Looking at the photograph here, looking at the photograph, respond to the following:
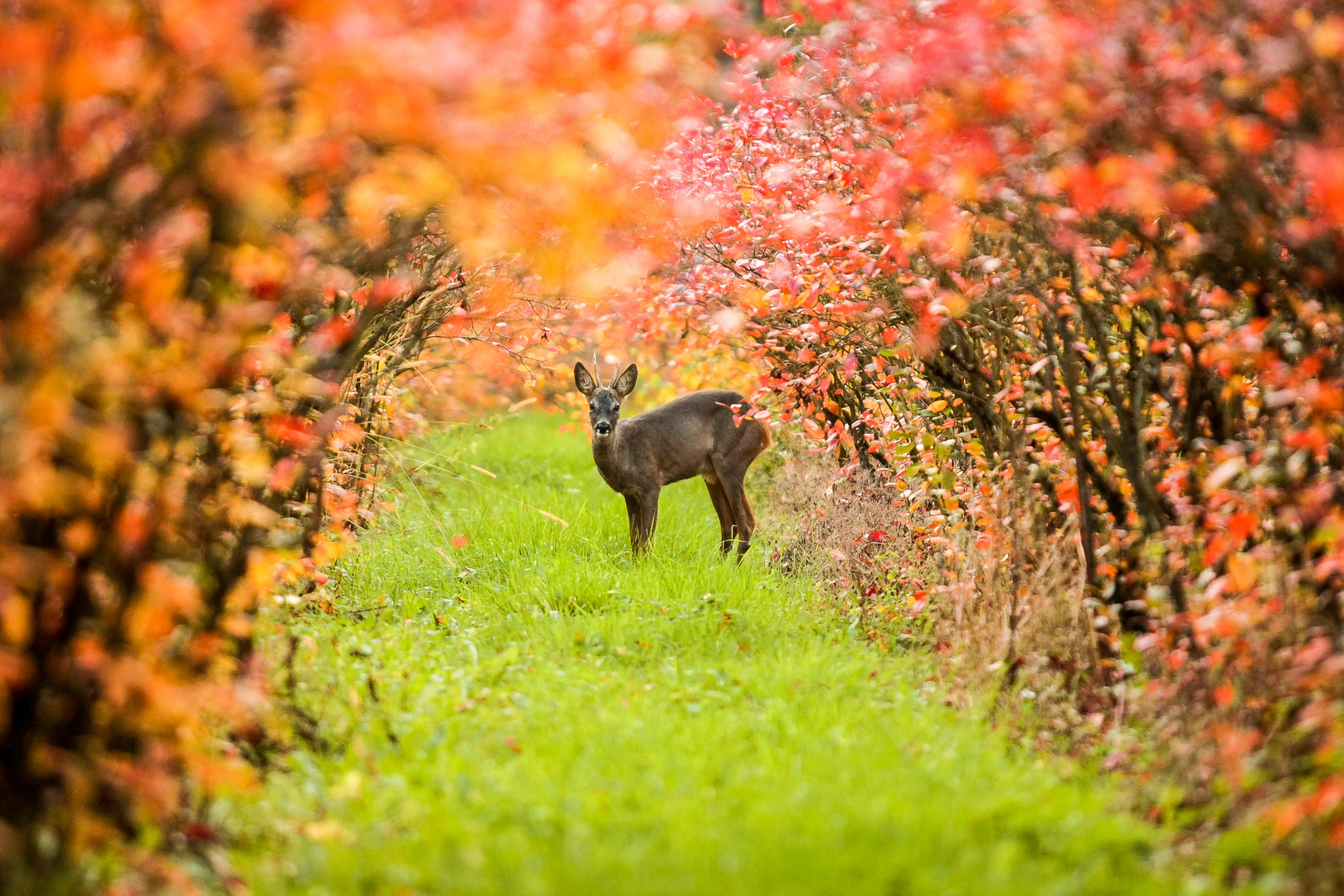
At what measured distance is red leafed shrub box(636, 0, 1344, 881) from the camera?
3600mm

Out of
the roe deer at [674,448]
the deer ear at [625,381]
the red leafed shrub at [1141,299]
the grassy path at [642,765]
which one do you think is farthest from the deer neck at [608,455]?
the red leafed shrub at [1141,299]

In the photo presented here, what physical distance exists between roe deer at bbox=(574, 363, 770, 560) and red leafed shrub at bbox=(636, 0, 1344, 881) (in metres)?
2.98

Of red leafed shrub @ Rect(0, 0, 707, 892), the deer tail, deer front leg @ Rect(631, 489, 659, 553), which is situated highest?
red leafed shrub @ Rect(0, 0, 707, 892)

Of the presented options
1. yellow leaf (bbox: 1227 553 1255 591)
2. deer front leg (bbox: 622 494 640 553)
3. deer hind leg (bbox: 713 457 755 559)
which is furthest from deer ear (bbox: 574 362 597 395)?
yellow leaf (bbox: 1227 553 1255 591)

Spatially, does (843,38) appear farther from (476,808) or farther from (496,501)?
(496,501)

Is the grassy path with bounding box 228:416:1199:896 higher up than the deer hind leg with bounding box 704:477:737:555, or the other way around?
the grassy path with bounding box 228:416:1199:896

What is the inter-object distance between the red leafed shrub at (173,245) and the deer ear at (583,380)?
19.3ft

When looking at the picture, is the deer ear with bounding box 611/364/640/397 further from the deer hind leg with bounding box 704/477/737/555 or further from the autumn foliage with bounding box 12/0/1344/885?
the autumn foliage with bounding box 12/0/1344/885

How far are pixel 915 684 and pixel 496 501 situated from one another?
18.9ft

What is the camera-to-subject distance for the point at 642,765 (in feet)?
15.6

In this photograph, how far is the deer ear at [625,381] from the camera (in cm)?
1023

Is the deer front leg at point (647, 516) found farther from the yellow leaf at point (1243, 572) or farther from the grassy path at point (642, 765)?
the yellow leaf at point (1243, 572)

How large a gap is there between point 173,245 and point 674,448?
7.09 m

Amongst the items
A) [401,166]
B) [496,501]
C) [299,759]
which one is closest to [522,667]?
[299,759]
